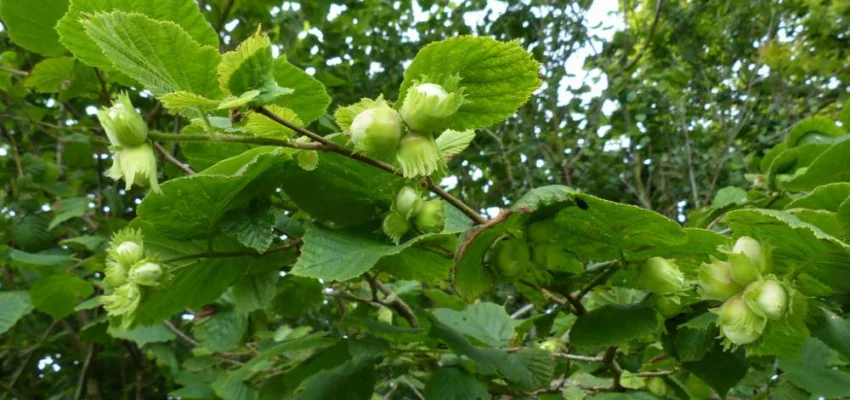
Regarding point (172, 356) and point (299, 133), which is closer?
point (299, 133)

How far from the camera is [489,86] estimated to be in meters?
0.59

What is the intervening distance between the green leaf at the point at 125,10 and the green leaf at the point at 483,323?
58 cm

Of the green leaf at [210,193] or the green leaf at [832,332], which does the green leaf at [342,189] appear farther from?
the green leaf at [832,332]

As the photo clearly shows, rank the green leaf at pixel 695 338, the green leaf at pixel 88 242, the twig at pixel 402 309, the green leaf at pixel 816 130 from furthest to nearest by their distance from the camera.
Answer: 1. the green leaf at pixel 88 242
2. the twig at pixel 402 309
3. the green leaf at pixel 816 130
4. the green leaf at pixel 695 338

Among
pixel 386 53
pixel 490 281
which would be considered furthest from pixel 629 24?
pixel 490 281

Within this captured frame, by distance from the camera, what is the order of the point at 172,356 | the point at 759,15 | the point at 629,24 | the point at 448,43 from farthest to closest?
the point at 629,24 < the point at 759,15 < the point at 172,356 < the point at 448,43

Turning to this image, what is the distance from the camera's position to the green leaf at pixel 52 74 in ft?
4.10

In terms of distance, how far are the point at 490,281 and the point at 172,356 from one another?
179 centimetres

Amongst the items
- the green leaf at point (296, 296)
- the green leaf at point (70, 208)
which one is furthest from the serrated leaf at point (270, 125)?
the green leaf at point (70, 208)

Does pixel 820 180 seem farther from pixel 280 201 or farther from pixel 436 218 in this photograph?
pixel 280 201

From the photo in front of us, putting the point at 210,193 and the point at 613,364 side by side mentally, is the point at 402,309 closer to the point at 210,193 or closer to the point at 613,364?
the point at 613,364

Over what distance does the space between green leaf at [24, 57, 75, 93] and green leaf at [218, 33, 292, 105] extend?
828 mm

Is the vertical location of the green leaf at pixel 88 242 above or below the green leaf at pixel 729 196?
below

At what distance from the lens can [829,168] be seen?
0.81 meters
